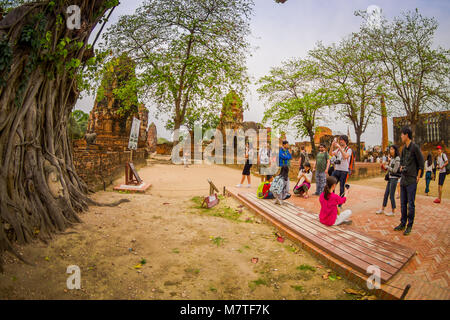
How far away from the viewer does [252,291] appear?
2775 mm

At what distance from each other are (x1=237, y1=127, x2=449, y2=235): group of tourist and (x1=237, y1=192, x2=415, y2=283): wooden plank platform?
0.38 m

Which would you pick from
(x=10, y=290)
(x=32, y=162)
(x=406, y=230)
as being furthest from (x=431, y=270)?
(x=32, y=162)

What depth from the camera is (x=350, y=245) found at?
3.57 m

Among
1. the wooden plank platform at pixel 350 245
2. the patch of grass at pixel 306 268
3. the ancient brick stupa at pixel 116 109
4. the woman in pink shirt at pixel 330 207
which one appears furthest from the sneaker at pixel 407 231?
the ancient brick stupa at pixel 116 109

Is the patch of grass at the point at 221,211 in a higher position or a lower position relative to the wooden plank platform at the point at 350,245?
lower

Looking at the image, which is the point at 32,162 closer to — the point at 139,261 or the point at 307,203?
the point at 139,261

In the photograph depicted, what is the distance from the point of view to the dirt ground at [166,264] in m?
2.60

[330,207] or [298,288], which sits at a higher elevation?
[330,207]

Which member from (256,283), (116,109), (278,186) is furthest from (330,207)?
(116,109)

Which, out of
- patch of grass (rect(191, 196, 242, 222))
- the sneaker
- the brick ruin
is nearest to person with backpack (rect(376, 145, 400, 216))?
the sneaker

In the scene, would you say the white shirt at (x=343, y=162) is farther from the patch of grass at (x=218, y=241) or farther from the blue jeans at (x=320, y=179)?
the patch of grass at (x=218, y=241)

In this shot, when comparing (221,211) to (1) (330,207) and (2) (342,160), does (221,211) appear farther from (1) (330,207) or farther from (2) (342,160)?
(2) (342,160)

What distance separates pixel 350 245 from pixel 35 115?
5329 mm

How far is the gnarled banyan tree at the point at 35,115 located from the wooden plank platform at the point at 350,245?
A: 151 inches
